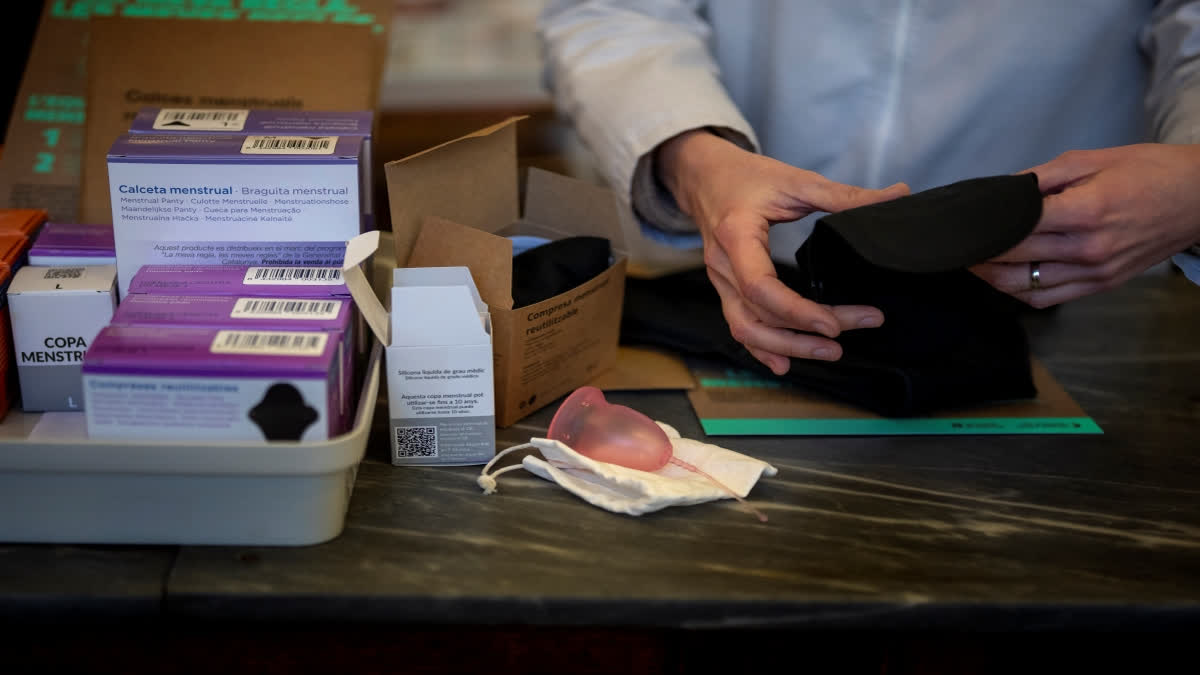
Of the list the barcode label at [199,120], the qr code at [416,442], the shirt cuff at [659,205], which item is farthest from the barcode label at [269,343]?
the shirt cuff at [659,205]

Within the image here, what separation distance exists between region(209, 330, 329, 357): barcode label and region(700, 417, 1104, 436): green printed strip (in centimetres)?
39

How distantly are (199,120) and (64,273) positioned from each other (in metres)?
0.18

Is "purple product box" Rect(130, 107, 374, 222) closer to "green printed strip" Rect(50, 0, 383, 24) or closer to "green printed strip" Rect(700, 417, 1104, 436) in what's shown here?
"green printed strip" Rect(50, 0, 383, 24)

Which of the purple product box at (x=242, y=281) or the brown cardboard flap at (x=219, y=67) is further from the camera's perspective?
the brown cardboard flap at (x=219, y=67)

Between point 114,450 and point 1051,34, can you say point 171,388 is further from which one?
point 1051,34

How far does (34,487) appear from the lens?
73cm

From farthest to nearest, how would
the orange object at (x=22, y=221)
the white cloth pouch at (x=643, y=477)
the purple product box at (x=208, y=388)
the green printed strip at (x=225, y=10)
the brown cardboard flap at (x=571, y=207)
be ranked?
1. the green printed strip at (x=225, y=10)
2. the brown cardboard flap at (x=571, y=207)
3. the orange object at (x=22, y=221)
4. the white cloth pouch at (x=643, y=477)
5. the purple product box at (x=208, y=388)

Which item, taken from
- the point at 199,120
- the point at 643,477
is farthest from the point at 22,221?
the point at 643,477

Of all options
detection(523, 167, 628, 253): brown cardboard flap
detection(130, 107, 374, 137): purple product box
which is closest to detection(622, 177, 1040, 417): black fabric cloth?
detection(523, 167, 628, 253): brown cardboard flap

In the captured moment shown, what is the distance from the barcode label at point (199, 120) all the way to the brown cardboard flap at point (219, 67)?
0.60 feet

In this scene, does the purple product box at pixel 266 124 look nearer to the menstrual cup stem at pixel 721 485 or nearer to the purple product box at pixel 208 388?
the purple product box at pixel 208 388

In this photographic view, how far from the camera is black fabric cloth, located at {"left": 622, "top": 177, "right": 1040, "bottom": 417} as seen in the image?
75cm

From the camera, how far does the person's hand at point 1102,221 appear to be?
2.69ft

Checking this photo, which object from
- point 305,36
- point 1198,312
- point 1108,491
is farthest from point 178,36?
point 1198,312
